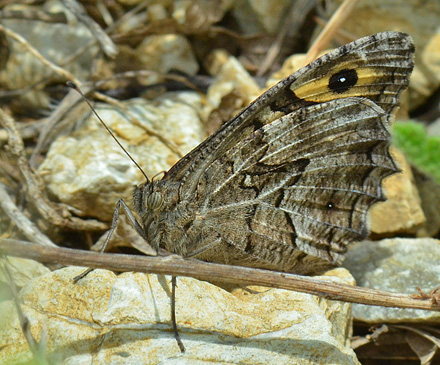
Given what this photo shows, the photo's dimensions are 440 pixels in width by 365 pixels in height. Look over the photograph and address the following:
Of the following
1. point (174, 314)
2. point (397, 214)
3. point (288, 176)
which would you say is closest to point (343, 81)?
point (288, 176)

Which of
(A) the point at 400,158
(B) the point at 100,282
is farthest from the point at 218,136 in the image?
(A) the point at 400,158

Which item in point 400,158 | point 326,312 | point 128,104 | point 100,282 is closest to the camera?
point 100,282

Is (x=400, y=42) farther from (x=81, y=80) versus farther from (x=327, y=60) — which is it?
(x=81, y=80)

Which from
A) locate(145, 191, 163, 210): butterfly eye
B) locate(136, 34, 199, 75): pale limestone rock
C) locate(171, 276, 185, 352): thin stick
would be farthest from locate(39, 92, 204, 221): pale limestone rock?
locate(171, 276, 185, 352): thin stick

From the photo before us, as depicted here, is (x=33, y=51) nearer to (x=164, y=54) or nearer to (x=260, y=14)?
→ (x=164, y=54)

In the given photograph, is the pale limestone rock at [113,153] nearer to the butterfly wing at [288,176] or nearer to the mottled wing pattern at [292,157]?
the mottled wing pattern at [292,157]

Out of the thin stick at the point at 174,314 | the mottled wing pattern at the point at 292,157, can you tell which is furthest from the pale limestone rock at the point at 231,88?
the thin stick at the point at 174,314
